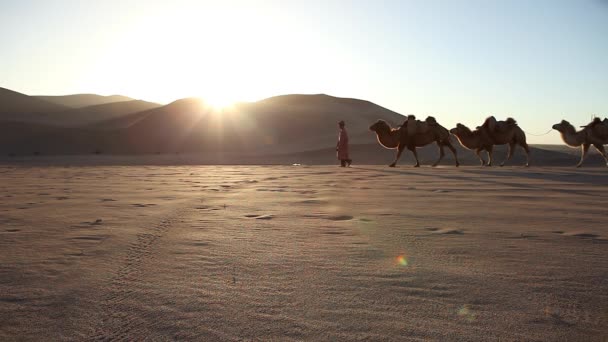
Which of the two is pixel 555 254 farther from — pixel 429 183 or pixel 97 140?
pixel 97 140

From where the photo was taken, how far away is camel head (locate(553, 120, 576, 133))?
16.7 metres

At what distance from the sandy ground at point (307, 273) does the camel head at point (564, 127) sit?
12.0m

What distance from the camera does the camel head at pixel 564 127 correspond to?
1672 centimetres

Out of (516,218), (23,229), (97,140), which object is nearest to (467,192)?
(516,218)

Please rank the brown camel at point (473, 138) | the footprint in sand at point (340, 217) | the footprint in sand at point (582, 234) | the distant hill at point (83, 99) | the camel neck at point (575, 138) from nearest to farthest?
the footprint in sand at point (582, 234) < the footprint in sand at point (340, 217) < the camel neck at point (575, 138) < the brown camel at point (473, 138) < the distant hill at point (83, 99)

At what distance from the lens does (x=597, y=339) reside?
6.34 feet

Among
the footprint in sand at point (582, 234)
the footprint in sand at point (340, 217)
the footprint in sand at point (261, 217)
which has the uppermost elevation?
the footprint in sand at point (582, 234)

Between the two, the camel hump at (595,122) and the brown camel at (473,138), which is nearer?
the camel hump at (595,122)

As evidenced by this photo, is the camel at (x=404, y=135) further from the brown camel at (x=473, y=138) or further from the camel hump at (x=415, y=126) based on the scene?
the brown camel at (x=473, y=138)

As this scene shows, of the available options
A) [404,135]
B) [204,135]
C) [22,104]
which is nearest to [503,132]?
[404,135]

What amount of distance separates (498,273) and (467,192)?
4.76m

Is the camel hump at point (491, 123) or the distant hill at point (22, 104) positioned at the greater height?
the distant hill at point (22, 104)

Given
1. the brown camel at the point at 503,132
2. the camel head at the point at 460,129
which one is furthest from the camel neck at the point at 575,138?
the camel head at the point at 460,129

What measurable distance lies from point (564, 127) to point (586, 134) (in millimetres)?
642
